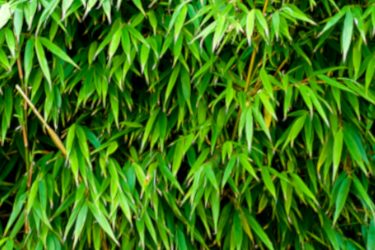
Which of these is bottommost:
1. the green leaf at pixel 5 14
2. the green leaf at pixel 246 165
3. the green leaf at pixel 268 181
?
the green leaf at pixel 268 181

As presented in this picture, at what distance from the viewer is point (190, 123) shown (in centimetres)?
150

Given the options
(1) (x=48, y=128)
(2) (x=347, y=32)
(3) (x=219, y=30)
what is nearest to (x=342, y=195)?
(2) (x=347, y=32)

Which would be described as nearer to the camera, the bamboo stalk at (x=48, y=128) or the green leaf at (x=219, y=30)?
the green leaf at (x=219, y=30)

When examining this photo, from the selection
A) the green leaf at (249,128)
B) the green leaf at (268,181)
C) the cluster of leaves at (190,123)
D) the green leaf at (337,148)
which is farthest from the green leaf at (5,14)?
the green leaf at (337,148)

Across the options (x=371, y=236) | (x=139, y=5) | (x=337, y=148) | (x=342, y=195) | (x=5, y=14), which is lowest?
(x=371, y=236)

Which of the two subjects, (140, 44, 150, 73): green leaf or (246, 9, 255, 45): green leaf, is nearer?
(246, 9, 255, 45): green leaf

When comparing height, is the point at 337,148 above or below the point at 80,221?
below

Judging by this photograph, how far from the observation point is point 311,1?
1.39 m

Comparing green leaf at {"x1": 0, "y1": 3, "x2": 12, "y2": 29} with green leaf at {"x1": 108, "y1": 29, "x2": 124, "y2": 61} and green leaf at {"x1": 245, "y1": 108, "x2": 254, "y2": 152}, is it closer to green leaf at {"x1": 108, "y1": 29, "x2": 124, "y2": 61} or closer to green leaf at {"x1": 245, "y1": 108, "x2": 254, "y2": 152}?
green leaf at {"x1": 108, "y1": 29, "x2": 124, "y2": 61}

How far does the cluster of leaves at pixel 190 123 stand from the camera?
1403mm

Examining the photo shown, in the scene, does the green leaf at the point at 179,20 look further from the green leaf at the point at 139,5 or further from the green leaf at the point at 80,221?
the green leaf at the point at 80,221

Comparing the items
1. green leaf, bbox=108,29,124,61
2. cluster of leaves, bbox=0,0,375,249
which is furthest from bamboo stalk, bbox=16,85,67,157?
green leaf, bbox=108,29,124,61

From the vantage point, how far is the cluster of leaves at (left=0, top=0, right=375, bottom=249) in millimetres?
1403

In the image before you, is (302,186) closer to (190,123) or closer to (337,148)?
(337,148)
